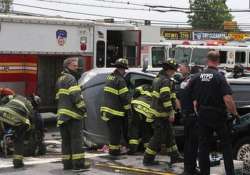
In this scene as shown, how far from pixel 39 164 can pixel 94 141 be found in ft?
4.97

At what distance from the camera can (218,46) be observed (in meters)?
32.8

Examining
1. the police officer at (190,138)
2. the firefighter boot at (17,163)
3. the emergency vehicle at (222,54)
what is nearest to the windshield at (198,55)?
the emergency vehicle at (222,54)

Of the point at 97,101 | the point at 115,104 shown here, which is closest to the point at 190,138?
the point at 115,104

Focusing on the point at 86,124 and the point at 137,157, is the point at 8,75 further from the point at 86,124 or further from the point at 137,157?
the point at 137,157

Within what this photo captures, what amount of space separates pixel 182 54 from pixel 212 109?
23.9 meters

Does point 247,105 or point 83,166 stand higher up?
point 247,105

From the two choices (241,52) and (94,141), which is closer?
(94,141)

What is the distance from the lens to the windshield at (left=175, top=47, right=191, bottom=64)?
31127 mm

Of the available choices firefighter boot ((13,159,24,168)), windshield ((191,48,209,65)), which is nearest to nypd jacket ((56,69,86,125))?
firefighter boot ((13,159,24,168))

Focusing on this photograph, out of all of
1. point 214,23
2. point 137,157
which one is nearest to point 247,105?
point 137,157

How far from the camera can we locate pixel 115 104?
400 inches

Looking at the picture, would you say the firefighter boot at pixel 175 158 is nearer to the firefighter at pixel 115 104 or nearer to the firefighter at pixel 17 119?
the firefighter at pixel 115 104

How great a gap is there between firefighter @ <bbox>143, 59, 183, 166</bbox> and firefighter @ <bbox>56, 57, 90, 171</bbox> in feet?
3.63

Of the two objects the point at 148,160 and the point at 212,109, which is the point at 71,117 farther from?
the point at 212,109
